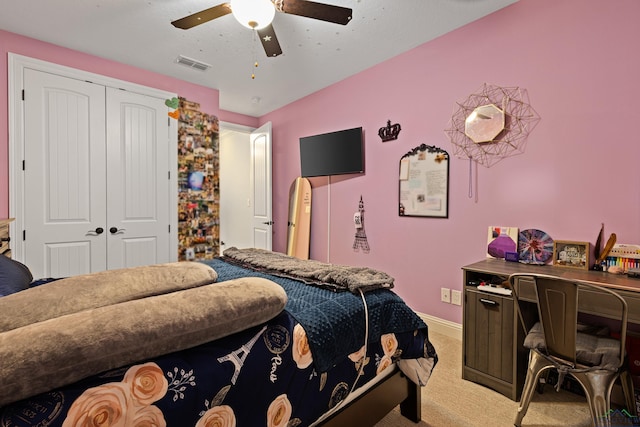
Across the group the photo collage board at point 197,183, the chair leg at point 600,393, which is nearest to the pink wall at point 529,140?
the chair leg at point 600,393

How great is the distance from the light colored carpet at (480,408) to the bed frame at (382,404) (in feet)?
0.27

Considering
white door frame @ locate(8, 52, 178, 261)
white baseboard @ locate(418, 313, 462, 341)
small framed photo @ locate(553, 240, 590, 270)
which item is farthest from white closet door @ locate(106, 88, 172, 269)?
small framed photo @ locate(553, 240, 590, 270)

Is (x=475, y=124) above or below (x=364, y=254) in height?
above

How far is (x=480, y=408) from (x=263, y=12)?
2.55 metres

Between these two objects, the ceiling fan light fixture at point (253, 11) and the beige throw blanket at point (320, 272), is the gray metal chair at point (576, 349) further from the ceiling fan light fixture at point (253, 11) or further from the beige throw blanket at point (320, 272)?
the ceiling fan light fixture at point (253, 11)

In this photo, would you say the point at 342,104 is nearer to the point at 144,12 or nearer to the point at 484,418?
the point at 144,12

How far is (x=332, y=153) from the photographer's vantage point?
3713mm

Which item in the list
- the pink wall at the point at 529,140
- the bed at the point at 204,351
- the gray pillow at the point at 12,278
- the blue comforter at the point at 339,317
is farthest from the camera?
the pink wall at the point at 529,140

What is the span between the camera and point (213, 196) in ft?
13.4

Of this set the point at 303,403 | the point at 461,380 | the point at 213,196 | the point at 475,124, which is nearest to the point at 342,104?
the point at 475,124

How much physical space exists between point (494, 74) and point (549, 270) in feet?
4.98

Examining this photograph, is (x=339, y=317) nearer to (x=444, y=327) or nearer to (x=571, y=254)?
(x=571, y=254)

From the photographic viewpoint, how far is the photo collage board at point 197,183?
3.77 metres

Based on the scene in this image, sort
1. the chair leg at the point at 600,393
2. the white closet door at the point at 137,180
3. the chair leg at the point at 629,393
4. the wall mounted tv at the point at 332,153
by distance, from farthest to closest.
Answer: the wall mounted tv at the point at 332,153, the white closet door at the point at 137,180, the chair leg at the point at 629,393, the chair leg at the point at 600,393
